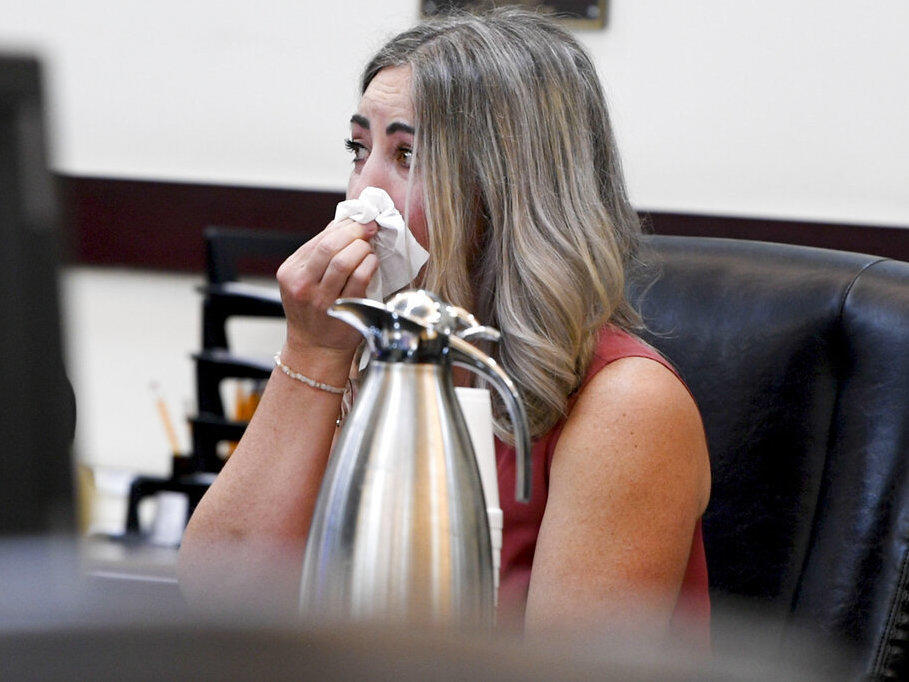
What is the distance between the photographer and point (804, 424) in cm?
116

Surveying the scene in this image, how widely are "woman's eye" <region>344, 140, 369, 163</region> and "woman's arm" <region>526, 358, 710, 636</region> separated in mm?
327

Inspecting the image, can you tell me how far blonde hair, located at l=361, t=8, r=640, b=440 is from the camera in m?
1.15

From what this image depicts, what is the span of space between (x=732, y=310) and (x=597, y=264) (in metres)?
0.15

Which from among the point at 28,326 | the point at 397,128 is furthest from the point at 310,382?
the point at 28,326

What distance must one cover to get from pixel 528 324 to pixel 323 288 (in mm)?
199

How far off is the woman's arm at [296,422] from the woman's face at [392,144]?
0.28 ft

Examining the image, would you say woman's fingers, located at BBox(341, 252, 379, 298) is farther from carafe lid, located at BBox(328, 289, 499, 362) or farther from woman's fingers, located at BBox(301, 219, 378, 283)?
carafe lid, located at BBox(328, 289, 499, 362)

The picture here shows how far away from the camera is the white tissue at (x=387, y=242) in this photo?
1149mm

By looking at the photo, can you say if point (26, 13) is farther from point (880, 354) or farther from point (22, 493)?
point (22, 493)

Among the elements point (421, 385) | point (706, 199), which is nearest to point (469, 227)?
point (421, 385)

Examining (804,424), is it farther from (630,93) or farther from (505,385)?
(630,93)

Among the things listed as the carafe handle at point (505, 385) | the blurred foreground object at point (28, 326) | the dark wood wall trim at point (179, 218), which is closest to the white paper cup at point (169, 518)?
the dark wood wall trim at point (179, 218)

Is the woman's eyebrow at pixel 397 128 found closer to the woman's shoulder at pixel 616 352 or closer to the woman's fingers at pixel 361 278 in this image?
the woman's fingers at pixel 361 278

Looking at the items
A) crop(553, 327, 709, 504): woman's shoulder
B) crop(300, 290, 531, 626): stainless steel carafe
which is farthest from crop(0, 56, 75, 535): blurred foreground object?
crop(553, 327, 709, 504): woman's shoulder
